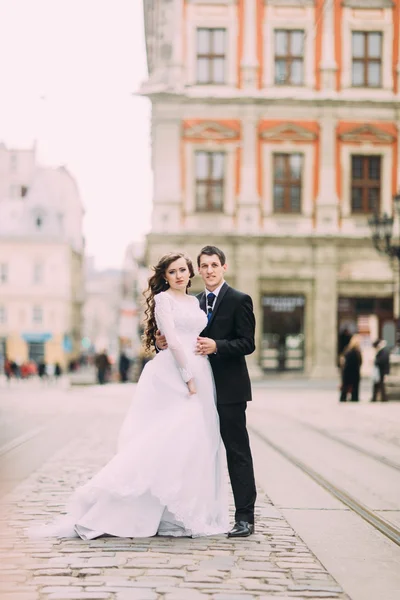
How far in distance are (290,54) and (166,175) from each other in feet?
20.5

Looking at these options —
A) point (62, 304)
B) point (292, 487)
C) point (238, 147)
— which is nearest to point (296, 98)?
point (238, 147)

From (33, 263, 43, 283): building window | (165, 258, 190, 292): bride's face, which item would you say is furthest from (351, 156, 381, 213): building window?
(33, 263, 43, 283): building window

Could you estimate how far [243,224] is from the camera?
33750mm

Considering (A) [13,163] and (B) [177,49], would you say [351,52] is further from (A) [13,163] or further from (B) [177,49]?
(A) [13,163]

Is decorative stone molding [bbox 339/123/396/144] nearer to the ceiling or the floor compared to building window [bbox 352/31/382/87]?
nearer to the floor

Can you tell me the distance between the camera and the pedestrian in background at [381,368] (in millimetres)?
21875

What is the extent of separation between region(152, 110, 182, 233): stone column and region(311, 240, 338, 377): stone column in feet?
17.0

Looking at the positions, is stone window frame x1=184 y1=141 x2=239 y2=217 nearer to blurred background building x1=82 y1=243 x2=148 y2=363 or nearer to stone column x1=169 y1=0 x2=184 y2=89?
stone column x1=169 y1=0 x2=184 y2=89

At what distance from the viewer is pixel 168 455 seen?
6102mm

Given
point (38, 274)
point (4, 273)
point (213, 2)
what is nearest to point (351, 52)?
point (213, 2)

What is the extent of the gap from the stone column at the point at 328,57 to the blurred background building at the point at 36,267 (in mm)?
34432

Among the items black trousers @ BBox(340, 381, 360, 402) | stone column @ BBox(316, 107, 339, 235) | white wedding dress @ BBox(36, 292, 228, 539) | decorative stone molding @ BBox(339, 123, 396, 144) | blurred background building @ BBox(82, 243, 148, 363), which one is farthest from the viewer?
blurred background building @ BBox(82, 243, 148, 363)

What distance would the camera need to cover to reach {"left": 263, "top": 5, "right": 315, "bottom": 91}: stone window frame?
113ft

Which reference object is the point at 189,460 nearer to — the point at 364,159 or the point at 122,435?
the point at 122,435
